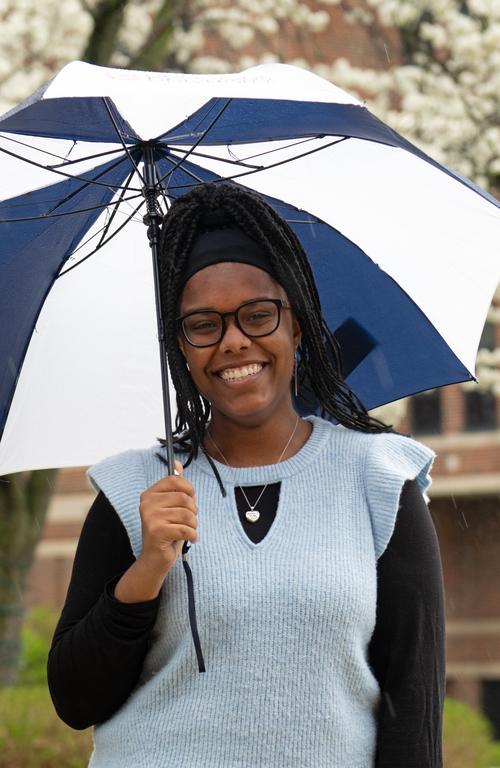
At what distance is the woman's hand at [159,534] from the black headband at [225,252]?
477 millimetres

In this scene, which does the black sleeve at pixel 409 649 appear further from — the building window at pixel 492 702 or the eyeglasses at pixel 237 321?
the building window at pixel 492 702

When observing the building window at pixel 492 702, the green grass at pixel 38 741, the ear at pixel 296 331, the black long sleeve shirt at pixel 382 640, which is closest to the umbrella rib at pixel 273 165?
the ear at pixel 296 331

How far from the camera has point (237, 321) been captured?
2521 mm

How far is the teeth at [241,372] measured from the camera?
2537 mm

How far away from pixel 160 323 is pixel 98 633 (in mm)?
→ 665

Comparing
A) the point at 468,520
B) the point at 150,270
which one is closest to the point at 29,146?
the point at 150,270

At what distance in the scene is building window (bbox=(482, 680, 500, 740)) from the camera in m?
21.0

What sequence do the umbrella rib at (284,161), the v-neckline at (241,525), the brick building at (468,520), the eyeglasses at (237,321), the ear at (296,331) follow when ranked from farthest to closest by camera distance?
the brick building at (468,520)
the umbrella rib at (284,161)
the ear at (296,331)
the eyeglasses at (237,321)
the v-neckline at (241,525)

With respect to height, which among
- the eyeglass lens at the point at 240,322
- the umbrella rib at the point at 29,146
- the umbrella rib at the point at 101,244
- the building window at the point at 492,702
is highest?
the umbrella rib at the point at 29,146

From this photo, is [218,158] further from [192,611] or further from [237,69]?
[237,69]

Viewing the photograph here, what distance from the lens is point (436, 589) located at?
241cm

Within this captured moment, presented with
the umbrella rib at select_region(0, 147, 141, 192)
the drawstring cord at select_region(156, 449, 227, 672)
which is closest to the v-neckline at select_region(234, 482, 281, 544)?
the drawstring cord at select_region(156, 449, 227, 672)

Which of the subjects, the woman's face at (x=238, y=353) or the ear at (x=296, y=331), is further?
the ear at (x=296, y=331)

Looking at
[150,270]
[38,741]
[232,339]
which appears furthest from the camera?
[38,741]
